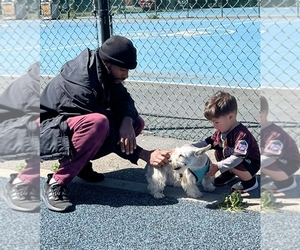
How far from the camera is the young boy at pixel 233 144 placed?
3725 mm

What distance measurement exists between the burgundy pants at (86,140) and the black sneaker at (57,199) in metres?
0.05

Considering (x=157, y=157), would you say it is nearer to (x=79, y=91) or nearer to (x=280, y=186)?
(x=79, y=91)

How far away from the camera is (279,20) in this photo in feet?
7.14

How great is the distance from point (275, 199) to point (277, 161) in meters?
0.19

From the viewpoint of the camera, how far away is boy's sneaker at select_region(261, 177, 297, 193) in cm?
210

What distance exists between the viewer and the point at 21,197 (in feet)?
7.20

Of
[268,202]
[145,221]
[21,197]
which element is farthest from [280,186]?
[145,221]

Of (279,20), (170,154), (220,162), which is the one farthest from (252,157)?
(279,20)

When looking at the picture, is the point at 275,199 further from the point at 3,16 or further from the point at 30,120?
the point at 3,16

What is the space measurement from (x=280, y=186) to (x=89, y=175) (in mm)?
2342

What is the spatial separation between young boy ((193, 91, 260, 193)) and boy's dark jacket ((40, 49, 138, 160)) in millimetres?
834

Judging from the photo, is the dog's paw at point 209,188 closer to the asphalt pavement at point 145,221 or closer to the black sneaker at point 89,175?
the asphalt pavement at point 145,221

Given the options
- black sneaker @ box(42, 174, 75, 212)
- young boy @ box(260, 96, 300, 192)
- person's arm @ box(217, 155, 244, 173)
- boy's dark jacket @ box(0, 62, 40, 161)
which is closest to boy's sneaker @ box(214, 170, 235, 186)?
person's arm @ box(217, 155, 244, 173)

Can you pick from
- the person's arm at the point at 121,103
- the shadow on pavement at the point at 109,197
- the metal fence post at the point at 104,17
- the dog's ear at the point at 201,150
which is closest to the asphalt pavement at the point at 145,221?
the shadow on pavement at the point at 109,197
